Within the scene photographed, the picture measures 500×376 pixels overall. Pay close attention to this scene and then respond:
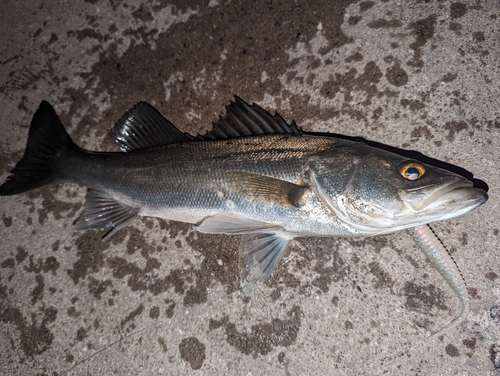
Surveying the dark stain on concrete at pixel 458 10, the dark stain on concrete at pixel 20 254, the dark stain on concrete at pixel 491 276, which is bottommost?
the dark stain on concrete at pixel 491 276

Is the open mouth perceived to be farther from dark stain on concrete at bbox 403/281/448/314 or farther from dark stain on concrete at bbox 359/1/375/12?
dark stain on concrete at bbox 359/1/375/12

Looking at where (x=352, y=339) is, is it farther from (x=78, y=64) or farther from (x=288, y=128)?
(x=78, y=64)

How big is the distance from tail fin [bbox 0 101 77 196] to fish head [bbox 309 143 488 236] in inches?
89.3

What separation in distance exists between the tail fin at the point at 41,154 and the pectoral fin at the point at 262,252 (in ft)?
5.94

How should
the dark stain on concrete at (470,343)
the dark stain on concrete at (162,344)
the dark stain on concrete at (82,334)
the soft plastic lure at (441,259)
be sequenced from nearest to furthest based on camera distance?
the soft plastic lure at (441,259) < the dark stain on concrete at (470,343) < the dark stain on concrete at (162,344) < the dark stain on concrete at (82,334)

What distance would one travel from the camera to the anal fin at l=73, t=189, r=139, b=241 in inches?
108

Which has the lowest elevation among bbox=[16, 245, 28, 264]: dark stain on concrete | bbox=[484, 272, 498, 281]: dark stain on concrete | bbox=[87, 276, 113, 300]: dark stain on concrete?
bbox=[484, 272, 498, 281]: dark stain on concrete

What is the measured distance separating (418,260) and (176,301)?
6.48 feet

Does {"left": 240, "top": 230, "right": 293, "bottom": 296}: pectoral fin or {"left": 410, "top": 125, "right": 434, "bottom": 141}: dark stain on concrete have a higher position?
{"left": 410, "top": 125, "right": 434, "bottom": 141}: dark stain on concrete

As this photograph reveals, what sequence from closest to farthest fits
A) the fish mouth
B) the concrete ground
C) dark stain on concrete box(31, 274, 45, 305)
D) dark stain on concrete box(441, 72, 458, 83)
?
1. the fish mouth
2. the concrete ground
3. dark stain on concrete box(441, 72, 458, 83)
4. dark stain on concrete box(31, 274, 45, 305)

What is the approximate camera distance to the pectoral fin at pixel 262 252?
8.05 feet

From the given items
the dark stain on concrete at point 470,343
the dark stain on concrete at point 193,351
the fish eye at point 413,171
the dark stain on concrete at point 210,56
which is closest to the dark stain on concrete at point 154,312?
the dark stain on concrete at point 193,351

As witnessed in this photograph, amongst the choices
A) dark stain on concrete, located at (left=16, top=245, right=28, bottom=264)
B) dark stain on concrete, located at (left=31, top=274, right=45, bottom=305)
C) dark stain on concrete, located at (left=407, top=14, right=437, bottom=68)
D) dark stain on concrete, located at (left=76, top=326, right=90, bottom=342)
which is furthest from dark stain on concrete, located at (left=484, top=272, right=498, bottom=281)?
dark stain on concrete, located at (left=16, top=245, right=28, bottom=264)

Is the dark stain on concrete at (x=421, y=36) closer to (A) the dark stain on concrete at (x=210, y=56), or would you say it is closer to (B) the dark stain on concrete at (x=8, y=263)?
(A) the dark stain on concrete at (x=210, y=56)
